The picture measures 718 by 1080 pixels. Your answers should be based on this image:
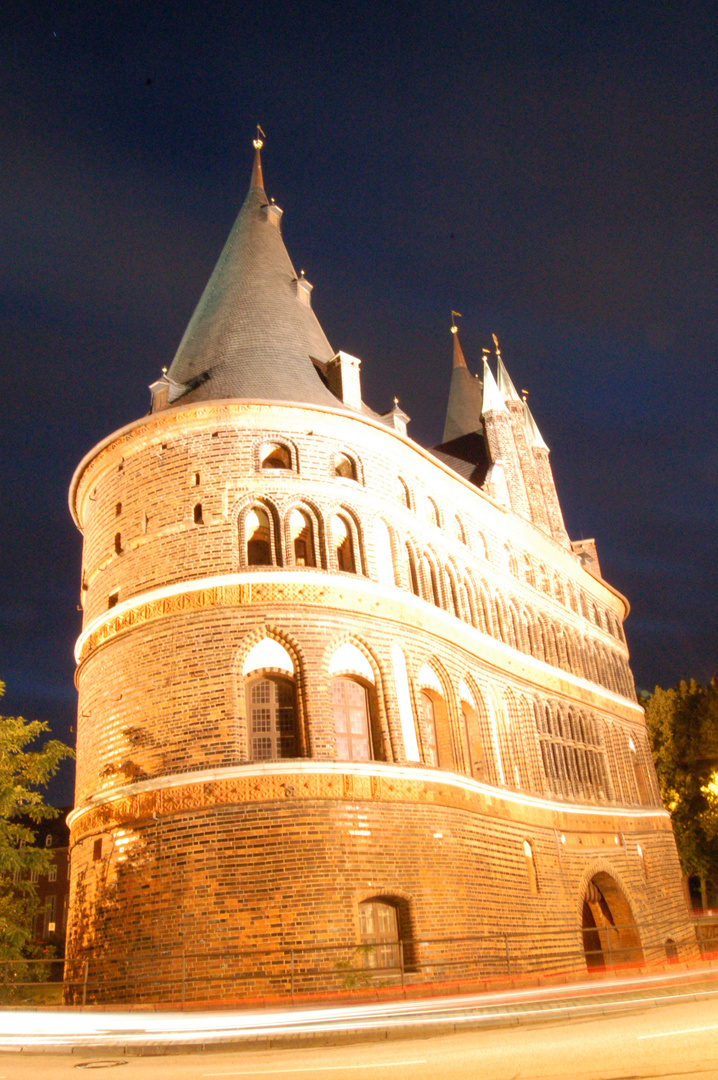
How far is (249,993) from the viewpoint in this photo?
12.9m

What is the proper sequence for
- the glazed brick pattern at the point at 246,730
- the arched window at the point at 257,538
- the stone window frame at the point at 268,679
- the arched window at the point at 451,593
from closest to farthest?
the glazed brick pattern at the point at 246,730 < the stone window frame at the point at 268,679 < the arched window at the point at 257,538 < the arched window at the point at 451,593

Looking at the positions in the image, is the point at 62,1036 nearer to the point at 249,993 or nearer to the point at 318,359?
the point at 249,993

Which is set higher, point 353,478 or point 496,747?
point 353,478

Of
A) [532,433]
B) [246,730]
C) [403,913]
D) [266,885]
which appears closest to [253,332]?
[246,730]

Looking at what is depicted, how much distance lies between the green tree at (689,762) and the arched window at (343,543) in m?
24.6

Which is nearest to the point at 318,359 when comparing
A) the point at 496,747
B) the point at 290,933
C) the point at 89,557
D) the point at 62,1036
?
the point at 89,557

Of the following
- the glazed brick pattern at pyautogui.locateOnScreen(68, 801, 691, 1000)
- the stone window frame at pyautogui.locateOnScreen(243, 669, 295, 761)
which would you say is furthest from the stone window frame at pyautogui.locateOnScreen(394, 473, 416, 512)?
the glazed brick pattern at pyautogui.locateOnScreen(68, 801, 691, 1000)

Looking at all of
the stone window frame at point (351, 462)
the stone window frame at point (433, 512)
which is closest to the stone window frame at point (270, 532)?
the stone window frame at point (351, 462)

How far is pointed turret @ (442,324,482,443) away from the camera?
34344 millimetres

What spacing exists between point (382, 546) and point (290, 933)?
26.4ft

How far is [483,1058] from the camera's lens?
7.39 m

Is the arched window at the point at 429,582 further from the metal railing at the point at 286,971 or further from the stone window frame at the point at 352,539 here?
the metal railing at the point at 286,971

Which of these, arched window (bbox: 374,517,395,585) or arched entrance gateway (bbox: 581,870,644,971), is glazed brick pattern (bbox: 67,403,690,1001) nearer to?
arched window (bbox: 374,517,395,585)

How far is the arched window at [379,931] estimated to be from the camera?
1395 cm
